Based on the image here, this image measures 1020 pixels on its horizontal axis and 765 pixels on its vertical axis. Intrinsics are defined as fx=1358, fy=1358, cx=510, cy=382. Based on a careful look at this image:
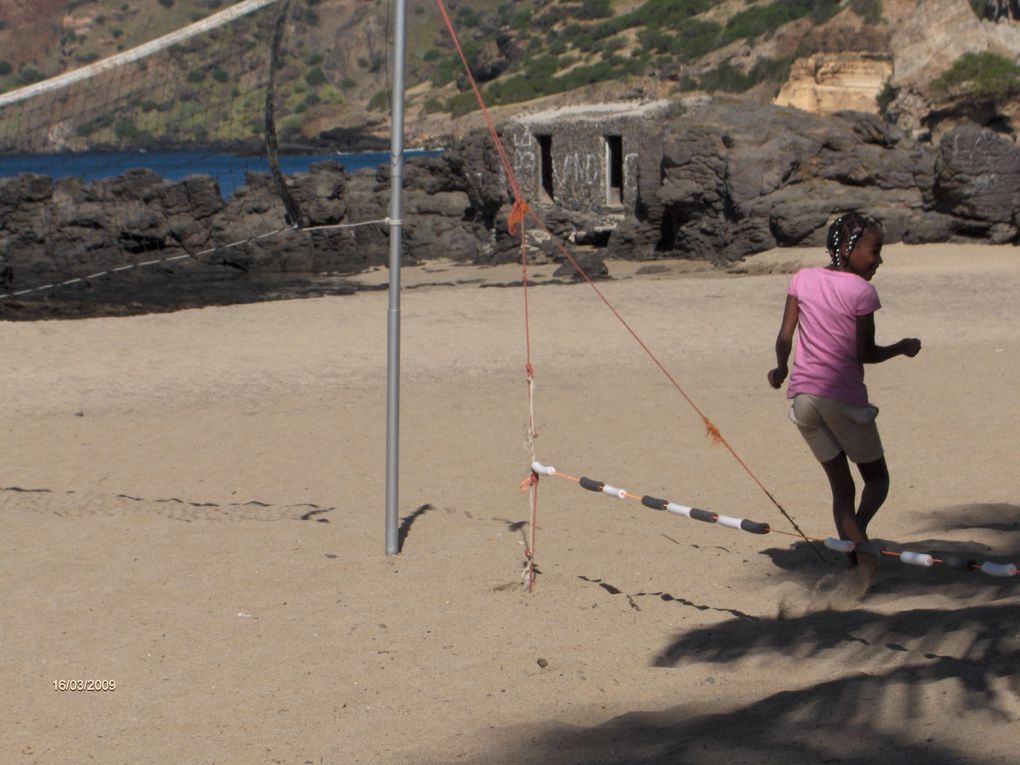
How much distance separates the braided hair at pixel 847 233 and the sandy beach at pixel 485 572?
3.93 ft

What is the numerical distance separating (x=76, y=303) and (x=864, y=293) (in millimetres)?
14430

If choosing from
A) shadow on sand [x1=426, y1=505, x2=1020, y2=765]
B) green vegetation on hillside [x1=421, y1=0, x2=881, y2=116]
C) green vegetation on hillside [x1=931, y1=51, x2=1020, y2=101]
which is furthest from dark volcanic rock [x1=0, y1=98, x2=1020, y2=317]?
green vegetation on hillside [x1=421, y1=0, x2=881, y2=116]

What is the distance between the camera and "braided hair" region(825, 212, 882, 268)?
4.52 metres

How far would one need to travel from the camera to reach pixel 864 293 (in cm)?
450

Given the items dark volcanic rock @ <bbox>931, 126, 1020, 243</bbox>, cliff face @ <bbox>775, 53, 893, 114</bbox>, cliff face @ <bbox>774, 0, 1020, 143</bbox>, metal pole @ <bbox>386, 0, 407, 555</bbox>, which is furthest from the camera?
cliff face @ <bbox>775, 53, 893, 114</bbox>

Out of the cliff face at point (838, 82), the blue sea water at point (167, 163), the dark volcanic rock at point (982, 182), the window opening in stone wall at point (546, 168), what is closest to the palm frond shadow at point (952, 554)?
the dark volcanic rock at point (982, 182)

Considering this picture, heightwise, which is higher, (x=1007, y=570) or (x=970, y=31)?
(x=970, y=31)

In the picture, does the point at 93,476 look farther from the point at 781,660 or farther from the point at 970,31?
the point at 970,31

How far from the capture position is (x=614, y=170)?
2191 centimetres

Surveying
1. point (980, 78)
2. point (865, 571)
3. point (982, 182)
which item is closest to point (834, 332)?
point (865, 571)

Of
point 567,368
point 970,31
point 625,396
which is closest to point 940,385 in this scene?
point 625,396

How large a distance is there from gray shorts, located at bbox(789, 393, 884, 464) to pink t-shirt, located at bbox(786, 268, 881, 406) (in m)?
0.03

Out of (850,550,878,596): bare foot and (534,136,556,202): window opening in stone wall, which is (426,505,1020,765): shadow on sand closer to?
(850,550,878,596): bare foot
